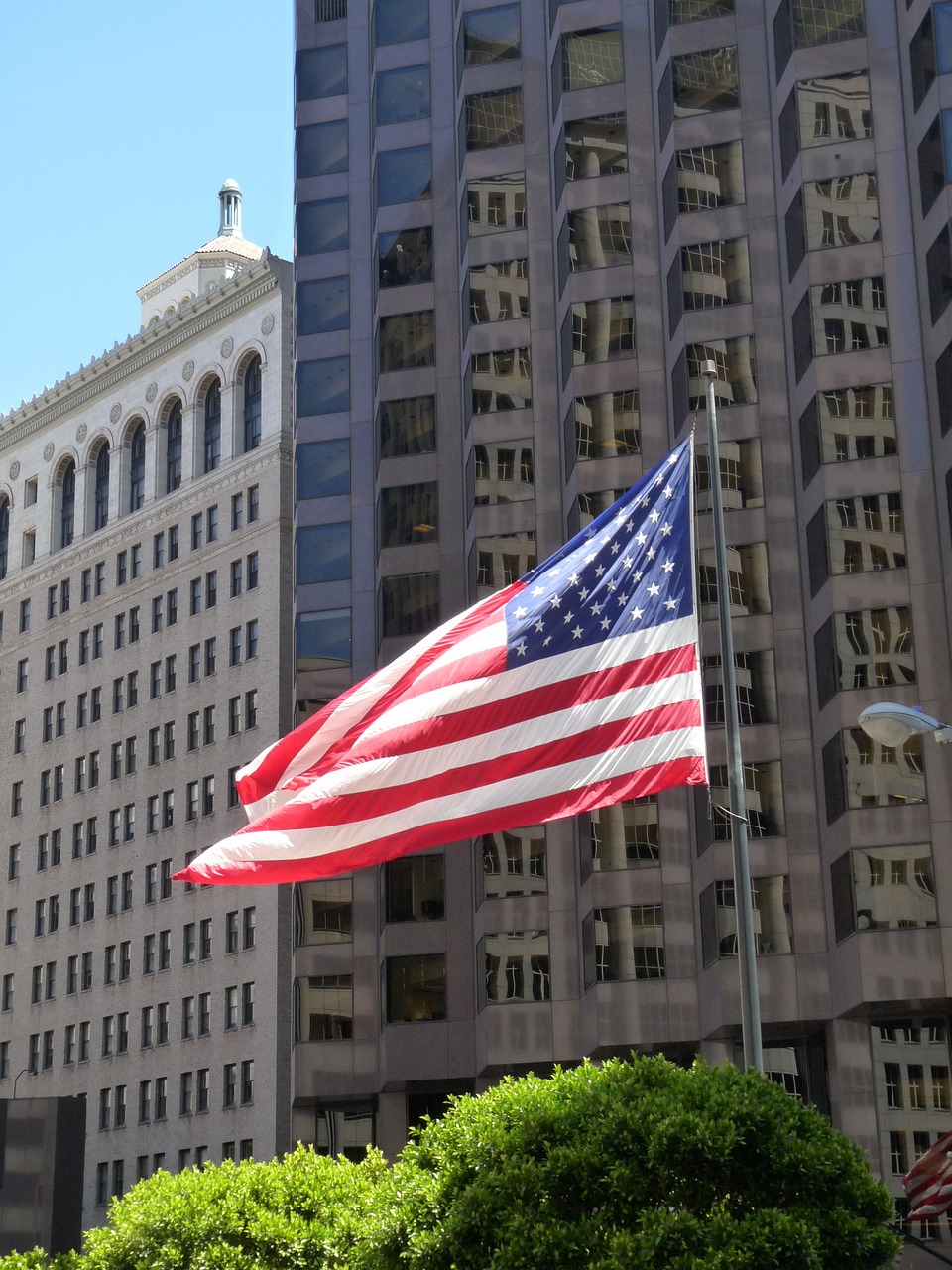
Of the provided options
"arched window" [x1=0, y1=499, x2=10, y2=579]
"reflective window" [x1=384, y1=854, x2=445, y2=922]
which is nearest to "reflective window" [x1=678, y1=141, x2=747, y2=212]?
"reflective window" [x1=384, y1=854, x2=445, y2=922]

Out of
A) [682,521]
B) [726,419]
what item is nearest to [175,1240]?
[682,521]

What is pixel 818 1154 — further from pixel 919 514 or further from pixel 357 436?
pixel 357 436

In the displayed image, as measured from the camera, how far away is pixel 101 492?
11225cm

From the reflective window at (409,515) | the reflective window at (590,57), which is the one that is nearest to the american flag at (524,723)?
the reflective window at (409,515)

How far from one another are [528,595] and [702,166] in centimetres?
4987

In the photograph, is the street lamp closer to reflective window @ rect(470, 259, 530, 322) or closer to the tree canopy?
the tree canopy

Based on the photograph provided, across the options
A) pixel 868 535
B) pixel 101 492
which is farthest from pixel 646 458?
pixel 101 492

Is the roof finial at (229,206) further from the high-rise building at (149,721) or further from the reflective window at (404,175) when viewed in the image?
the reflective window at (404,175)

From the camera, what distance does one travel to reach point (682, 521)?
20.8 metres

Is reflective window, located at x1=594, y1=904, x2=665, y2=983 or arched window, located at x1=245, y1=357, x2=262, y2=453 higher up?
arched window, located at x1=245, y1=357, x2=262, y2=453

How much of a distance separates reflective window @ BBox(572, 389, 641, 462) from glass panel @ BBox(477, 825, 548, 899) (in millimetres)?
13419

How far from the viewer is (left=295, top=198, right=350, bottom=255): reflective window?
81.2m

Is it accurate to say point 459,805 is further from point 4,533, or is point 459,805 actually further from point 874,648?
point 4,533

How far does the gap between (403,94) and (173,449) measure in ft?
108
